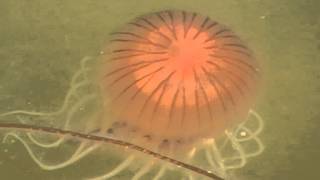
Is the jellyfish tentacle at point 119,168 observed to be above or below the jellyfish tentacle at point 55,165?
below

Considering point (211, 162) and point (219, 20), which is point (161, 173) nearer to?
point (211, 162)

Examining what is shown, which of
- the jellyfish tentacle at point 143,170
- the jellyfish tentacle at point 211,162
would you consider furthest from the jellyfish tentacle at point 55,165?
the jellyfish tentacle at point 211,162

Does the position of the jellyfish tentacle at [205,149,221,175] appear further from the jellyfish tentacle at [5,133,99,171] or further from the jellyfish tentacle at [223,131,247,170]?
the jellyfish tentacle at [5,133,99,171]

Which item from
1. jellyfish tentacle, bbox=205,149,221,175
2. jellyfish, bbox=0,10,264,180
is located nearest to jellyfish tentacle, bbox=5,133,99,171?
jellyfish, bbox=0,10,264,180

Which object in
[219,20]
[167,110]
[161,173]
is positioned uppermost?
[219,20]

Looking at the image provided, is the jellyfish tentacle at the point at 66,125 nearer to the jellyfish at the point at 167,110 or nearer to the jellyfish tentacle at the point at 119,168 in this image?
the jellyfish at the point at 167,110

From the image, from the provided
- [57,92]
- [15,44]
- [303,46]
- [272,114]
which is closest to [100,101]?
[57,92]

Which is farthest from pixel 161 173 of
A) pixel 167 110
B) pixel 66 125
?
pixel 66 125
